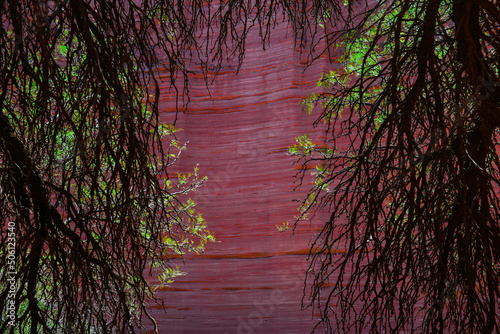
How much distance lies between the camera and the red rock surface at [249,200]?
13.7 ft

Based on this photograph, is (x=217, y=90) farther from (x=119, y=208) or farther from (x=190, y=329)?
(x=119, y=208)

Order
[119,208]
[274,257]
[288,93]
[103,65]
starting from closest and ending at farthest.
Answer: [119,208], [103,65], [274,257], [288,93]

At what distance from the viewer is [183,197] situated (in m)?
→ 4.75

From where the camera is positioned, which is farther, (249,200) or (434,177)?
(249,200)

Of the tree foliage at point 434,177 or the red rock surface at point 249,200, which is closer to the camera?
the tree foliage at point 434,177

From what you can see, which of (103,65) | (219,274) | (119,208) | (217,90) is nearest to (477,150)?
(119,208)

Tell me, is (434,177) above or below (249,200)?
above

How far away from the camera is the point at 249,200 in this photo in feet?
14.6

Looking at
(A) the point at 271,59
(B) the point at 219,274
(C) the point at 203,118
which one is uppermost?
(A) the point at 271,59

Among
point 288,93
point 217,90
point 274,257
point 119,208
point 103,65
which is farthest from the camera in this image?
point 217,90

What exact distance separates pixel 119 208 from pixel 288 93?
10.7 ft

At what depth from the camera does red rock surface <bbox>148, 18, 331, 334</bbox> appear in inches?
164

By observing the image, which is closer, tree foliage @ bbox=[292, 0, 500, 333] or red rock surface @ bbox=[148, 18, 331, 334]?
tree foliage @ bbox=[292, 0, 500, 333]

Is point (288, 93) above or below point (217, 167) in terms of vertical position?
above
